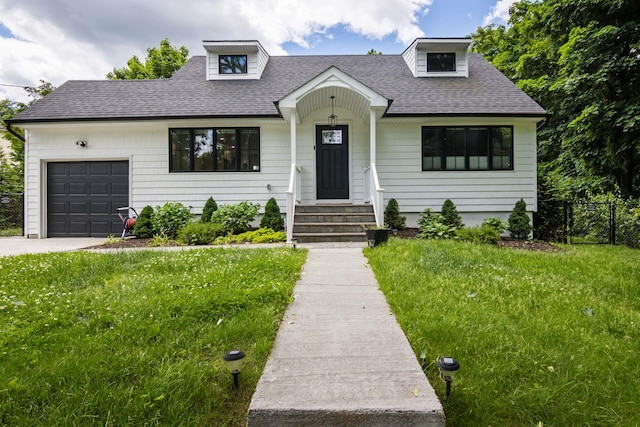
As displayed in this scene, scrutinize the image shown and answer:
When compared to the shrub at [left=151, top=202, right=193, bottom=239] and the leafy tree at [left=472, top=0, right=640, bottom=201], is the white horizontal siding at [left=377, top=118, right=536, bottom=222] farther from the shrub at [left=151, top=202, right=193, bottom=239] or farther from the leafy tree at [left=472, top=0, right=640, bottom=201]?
the shrub at [left=151, top=202, right=193, bottom=239]

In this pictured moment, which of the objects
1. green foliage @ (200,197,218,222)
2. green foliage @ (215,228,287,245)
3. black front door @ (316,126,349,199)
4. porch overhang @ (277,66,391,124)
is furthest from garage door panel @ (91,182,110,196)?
black front door @ (316,126,349,199)

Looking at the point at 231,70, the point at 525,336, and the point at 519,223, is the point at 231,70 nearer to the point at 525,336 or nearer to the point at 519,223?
the point at 519,223

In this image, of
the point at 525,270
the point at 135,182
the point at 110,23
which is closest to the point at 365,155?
the point at 525,270

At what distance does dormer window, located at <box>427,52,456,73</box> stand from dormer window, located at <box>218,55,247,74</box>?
631 centimetres

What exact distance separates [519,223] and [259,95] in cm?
836

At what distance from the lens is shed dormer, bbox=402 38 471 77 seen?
10859 millimetres

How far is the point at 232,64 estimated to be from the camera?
11.2 metres

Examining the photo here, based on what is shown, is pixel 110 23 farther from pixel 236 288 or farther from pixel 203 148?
pixel 236 288

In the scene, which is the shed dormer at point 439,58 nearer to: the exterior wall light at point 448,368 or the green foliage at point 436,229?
the green foliage at point 436,229

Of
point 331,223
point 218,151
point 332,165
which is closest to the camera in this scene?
point 331,223

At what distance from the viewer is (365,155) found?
32.2ft

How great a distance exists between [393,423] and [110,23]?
17.8 metres

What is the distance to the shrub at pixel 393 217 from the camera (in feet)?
29.6

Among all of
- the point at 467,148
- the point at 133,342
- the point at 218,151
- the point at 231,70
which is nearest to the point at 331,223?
the point at 218,151
